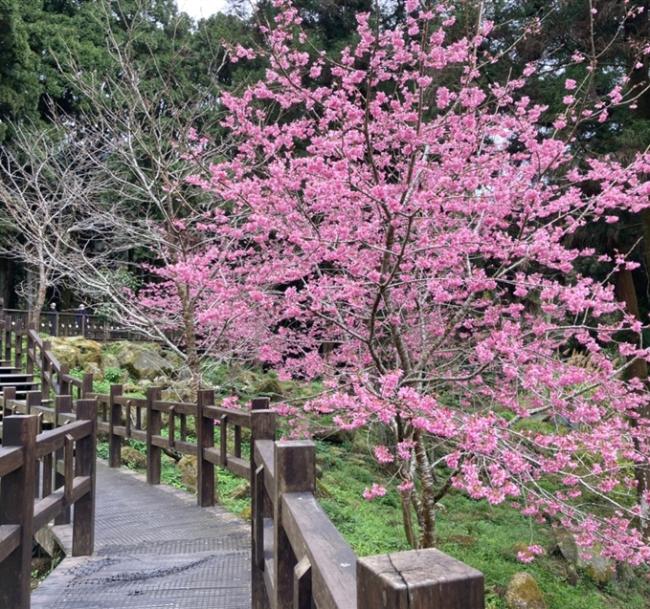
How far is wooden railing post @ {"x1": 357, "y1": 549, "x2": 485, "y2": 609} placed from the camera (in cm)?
78

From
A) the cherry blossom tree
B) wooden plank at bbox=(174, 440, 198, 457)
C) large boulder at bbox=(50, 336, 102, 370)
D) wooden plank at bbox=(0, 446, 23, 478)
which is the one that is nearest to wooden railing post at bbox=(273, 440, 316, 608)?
wooden plank at bbox=(0, 446, 23, 478)

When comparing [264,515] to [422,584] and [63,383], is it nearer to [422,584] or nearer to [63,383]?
[422,584]

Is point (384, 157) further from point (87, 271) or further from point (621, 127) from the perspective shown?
point (87, 271)

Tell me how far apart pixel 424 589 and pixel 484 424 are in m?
3.92

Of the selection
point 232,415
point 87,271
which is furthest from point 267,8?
point 232,415

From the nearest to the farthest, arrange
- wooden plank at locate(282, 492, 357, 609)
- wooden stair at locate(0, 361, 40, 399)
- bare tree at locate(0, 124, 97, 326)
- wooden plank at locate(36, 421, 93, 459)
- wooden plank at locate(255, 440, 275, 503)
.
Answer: wooden plank at locate(282, 492, 357, 609), wooden plank at locate(255, 440, 275, 503), wooden plank at locate(36, 421, 93, 459), wooden stair at locate(0, 361, 40, 399), bare tree at locate(0, 124, 97, 326)

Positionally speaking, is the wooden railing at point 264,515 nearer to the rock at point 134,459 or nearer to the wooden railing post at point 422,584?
the wooden railing post at point 422,584

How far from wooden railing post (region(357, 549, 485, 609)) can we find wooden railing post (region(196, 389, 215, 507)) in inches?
215

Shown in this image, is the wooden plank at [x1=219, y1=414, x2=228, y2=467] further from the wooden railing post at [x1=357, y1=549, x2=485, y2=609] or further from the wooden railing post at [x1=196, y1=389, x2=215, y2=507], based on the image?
the wooden railing post at [x1=357, y1=549, x2=485, y2=609]

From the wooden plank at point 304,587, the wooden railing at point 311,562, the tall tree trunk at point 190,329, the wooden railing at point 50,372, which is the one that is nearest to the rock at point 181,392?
the tall tree trunk at point 190,329

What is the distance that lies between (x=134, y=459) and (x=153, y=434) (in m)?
1.89

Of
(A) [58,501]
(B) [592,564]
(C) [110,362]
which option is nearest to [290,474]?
(A) [58,501]

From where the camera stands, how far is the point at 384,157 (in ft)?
21.8

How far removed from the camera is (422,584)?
0.78 metres
